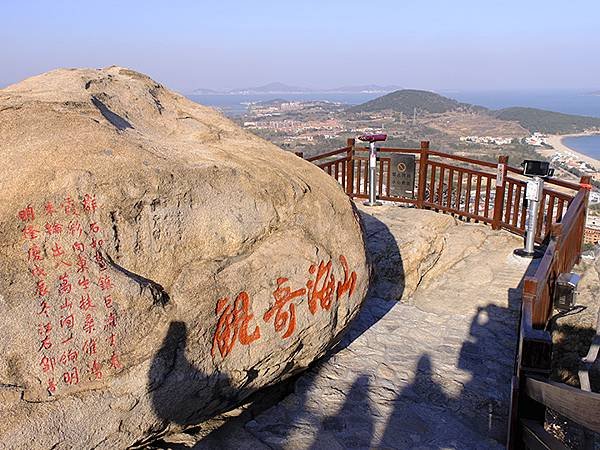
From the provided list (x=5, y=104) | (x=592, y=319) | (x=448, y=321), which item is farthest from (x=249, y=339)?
(x=592, y=319)

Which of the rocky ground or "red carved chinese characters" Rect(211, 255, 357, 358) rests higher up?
"red carved chinese characters" Rect(211, 255, 357, 358)

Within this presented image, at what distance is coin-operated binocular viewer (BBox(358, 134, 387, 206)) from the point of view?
7.80m

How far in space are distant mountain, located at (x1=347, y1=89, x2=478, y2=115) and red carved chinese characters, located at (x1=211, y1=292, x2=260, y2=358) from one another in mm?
67322

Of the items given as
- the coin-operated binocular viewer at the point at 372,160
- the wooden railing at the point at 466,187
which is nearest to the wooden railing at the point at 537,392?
the wooden railing at the point at 466,187

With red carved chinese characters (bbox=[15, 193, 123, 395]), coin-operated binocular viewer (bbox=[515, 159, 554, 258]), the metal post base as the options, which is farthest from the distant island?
red carved chinese characters (bbox=[15, 193, 123, 395])

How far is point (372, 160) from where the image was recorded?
316 inches

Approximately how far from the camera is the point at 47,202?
8.29 ft

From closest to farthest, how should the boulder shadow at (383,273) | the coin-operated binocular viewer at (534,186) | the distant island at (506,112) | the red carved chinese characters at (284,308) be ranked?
the red carved chinese characters at (284,308), the boulder shadow at (383,273), the coin-operated binocular viewer at (534,186), the distant island at (506,112)

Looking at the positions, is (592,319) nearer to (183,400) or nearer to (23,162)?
(183,400)

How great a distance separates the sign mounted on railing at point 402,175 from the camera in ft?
27.4

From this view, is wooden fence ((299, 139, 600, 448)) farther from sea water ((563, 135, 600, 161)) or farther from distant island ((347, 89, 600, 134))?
distant island ((347, 89, 600, 134))

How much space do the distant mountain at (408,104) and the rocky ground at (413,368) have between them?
63731 mm

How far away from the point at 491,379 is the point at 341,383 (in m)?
1.29

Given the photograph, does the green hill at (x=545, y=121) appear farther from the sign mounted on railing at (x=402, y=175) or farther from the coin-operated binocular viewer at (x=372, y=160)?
the coin-operated binocular viewer at (x=372, y=160)
